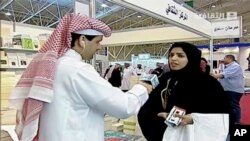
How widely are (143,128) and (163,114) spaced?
0.28m

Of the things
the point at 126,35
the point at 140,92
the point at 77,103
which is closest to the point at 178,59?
the point at 140,92

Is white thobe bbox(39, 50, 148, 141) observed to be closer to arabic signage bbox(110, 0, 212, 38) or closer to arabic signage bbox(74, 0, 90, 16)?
arabic signage bbox(74, 0, 90, 16)

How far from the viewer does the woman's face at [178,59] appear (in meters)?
2.11

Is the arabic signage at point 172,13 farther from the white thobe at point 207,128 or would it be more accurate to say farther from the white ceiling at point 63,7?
the white ceiling at point 63,7

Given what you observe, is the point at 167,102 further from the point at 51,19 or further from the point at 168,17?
the point at 51,19

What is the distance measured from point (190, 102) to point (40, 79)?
113 cm

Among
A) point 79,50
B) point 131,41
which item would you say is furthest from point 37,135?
point 131,41

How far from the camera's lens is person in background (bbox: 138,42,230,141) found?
6.66 feet

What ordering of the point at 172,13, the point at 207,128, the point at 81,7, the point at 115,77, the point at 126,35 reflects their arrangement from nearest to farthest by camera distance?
the point at 207,128 → the point at 81,7 → the point at 172,13 → the point at 126,35 → the point at 115,77

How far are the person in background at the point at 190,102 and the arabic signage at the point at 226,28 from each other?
4.87m

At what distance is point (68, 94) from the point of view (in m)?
1.31

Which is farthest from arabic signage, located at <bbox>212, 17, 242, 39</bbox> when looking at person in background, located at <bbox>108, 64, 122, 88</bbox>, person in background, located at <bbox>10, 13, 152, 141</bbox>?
person in background, located at <bbox>10, 13, 152, 141</bbox>

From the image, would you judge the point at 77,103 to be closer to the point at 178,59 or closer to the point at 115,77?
the point at 178,59

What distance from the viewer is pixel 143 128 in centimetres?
228
